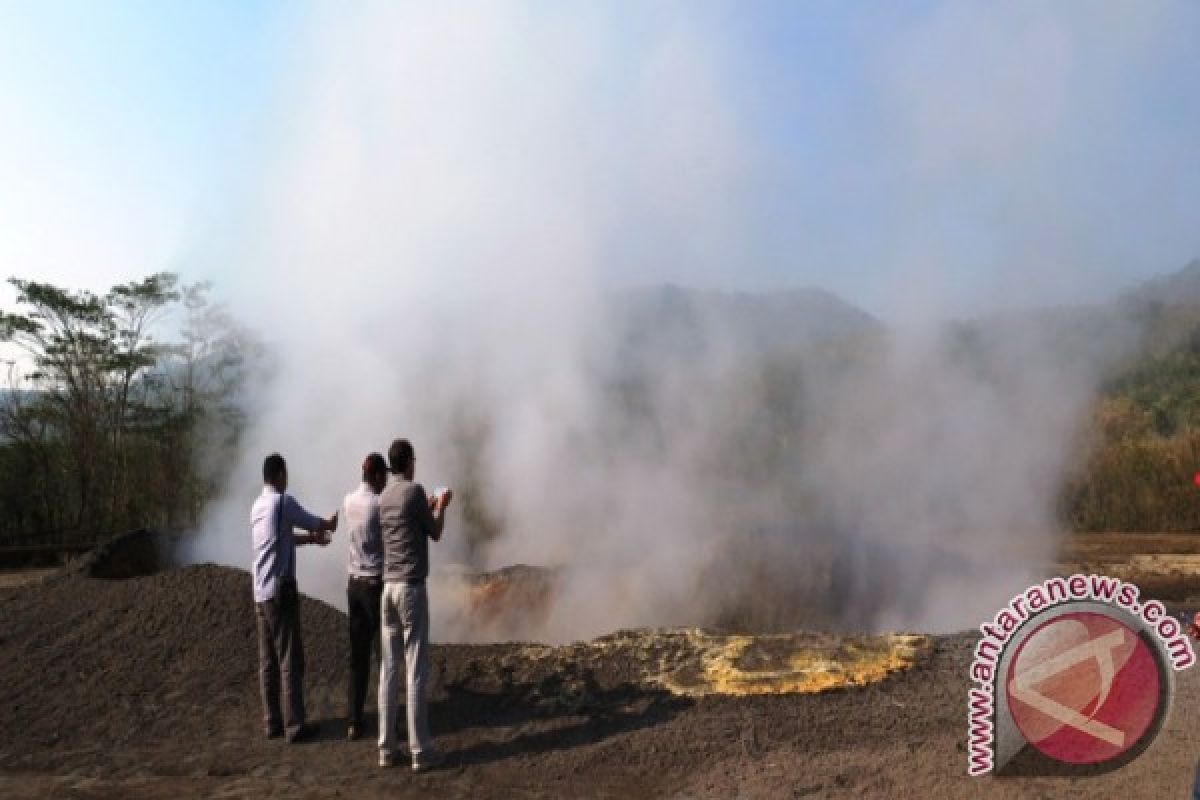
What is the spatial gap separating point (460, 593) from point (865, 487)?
9810mm

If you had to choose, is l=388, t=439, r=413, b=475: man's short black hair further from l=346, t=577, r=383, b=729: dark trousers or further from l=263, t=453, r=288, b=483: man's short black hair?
l=263, t=453, r=288, b=483: man's short black hair

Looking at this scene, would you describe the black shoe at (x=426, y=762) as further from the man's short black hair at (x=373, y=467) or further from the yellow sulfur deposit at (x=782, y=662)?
the yellow sulfur deposit at (x=782, y=662)

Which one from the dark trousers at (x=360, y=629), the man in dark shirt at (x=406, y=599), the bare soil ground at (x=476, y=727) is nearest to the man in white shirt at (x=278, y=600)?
the bare soil ground at (x=476, y=727)

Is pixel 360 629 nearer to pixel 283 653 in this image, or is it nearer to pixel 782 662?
pixel 283 653

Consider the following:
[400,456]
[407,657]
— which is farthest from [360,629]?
[400,456]

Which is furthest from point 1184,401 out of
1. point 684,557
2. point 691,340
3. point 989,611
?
point 684,557

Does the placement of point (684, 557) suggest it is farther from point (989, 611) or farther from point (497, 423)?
point (497, 423)

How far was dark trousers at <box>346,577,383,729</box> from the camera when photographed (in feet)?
17.2

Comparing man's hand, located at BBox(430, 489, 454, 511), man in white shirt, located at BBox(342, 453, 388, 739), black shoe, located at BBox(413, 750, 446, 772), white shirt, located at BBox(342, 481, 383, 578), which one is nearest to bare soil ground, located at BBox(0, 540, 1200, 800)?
black shoe, located at BBox(413, 750, 446, 772)

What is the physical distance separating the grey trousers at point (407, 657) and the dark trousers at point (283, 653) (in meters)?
0.82

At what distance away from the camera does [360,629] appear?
17.5 feet

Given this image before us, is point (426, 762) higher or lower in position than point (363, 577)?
lower

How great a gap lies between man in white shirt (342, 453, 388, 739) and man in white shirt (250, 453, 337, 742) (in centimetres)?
27

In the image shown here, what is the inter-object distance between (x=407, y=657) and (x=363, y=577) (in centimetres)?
71
